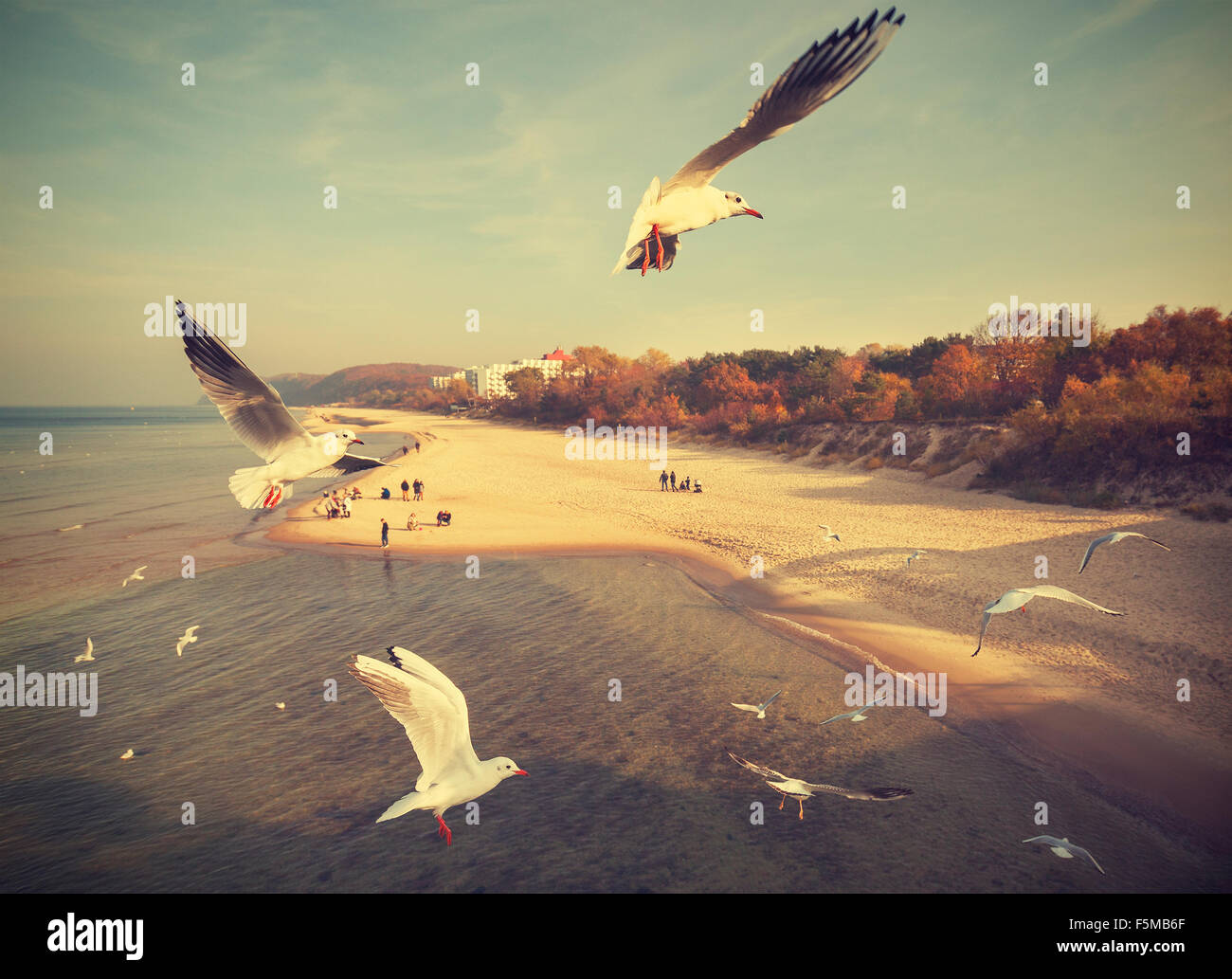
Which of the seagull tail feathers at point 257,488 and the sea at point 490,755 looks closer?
the seagull tail feathers at point 257,488

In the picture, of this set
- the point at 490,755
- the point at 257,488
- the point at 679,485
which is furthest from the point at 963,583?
the point at 679,485

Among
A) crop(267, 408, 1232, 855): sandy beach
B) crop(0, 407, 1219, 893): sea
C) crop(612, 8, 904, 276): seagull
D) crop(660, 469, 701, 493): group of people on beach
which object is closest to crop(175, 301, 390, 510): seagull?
crop(612, 8, 904, 276): seagull

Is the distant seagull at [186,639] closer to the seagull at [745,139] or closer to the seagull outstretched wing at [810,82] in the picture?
the seagull at [745,139]

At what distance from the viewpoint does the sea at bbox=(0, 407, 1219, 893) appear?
7.74 meters

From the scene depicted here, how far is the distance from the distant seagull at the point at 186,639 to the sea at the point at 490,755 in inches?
10.2

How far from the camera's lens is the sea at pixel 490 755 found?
7738 millimetres

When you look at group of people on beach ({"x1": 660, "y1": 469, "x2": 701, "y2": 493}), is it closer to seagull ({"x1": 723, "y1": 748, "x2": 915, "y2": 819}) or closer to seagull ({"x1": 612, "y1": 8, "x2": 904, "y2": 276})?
seagull ({"x1": 723, "y1": 748, "x2": 915, "y2": 819})

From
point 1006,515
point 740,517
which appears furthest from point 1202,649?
point 740,517

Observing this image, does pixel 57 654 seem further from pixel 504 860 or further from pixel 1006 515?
pixel 1006 515

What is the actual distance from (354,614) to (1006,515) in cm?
2492

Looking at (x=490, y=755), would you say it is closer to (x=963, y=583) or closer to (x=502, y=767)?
(x=502, y=767)

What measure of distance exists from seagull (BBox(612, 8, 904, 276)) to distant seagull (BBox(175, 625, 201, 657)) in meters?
16.5
